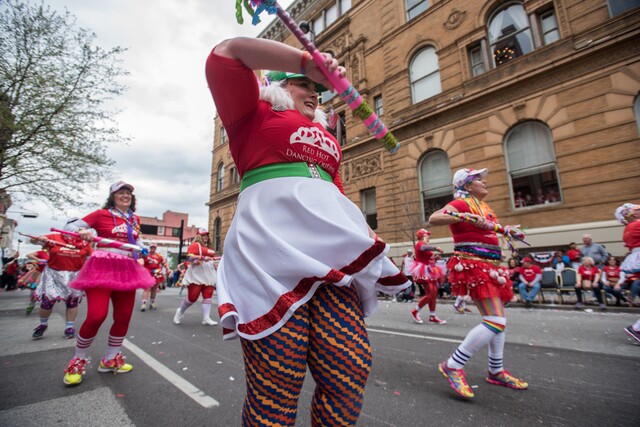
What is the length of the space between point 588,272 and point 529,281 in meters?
1.36

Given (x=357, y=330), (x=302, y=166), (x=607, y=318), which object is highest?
(x=302, y=166)

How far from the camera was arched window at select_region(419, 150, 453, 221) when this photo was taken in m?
13.5

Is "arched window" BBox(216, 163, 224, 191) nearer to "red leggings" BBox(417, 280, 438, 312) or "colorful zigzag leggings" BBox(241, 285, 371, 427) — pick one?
"red leggings" BBox(417, 280, 438, 312)

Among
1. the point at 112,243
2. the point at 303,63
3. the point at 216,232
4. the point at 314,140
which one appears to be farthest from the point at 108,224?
the point at 216,232

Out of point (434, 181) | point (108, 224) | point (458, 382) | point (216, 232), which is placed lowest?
point (458, 382)

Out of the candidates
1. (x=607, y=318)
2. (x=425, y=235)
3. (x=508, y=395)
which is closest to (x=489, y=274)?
(x=508, y=395)

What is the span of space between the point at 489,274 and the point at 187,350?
3.97 metres

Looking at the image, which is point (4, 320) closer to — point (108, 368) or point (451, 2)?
point (108, 368)

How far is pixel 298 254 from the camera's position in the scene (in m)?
1.12

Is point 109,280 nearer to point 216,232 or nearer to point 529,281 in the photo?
point 529,281

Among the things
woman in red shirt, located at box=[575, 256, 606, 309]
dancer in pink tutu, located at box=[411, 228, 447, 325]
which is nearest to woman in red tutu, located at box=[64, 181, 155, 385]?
dancer in pink tutu, located at box=[411, 228, 447, 325]

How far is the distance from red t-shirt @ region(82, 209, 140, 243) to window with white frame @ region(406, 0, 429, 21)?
17.0 meters

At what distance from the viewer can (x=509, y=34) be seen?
40.5 ft

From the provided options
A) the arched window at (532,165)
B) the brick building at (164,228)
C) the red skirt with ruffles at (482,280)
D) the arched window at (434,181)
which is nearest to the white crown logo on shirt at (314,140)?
the red skirt with ruffles at (482,280)
